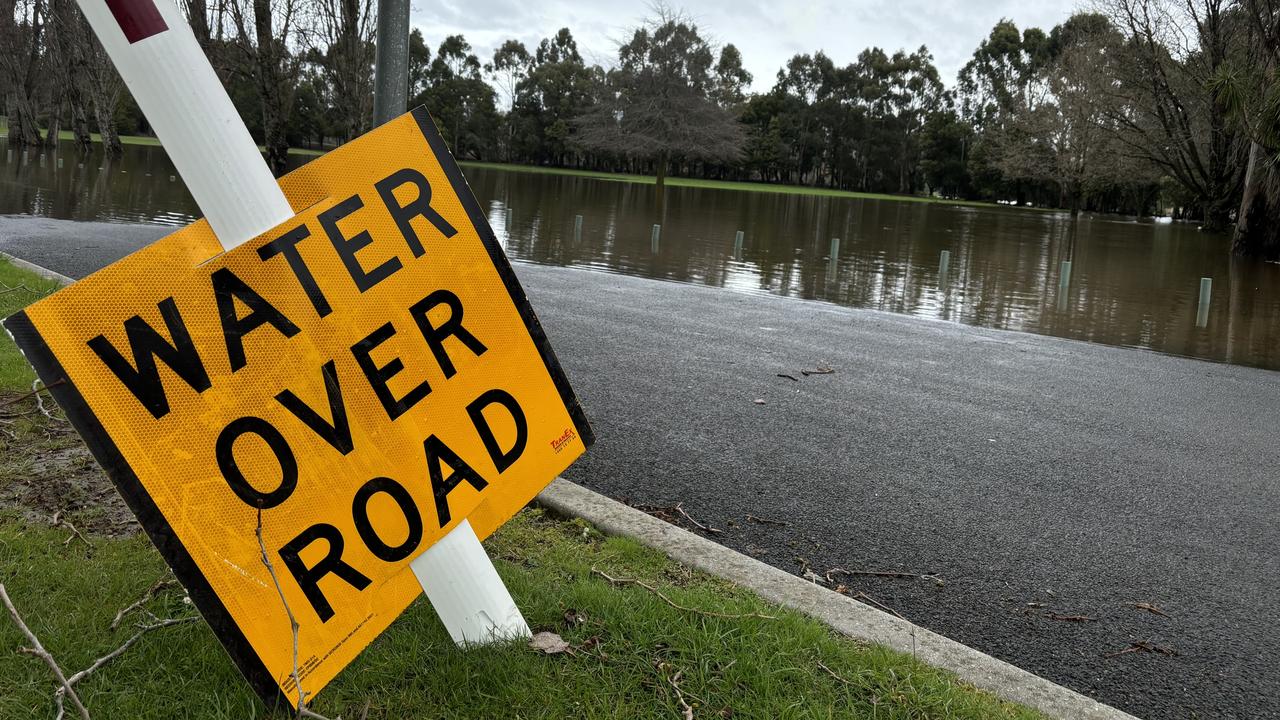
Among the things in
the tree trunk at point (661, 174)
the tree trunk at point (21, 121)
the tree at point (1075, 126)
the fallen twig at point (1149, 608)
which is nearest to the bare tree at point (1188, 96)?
the tree at point (1075, 126)

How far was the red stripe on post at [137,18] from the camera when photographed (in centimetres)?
209

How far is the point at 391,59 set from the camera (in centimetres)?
519

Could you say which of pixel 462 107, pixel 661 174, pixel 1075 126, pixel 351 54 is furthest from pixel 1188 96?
pixel 462 107

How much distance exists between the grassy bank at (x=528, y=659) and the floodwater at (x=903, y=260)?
1024 cm

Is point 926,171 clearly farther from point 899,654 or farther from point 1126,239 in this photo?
point 899,654

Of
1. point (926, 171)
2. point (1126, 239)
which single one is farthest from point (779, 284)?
point (926, 171)

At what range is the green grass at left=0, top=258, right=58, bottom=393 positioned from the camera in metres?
5.36

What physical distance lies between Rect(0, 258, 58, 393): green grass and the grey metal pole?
2.11 m

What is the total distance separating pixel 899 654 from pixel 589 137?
56.3 meters

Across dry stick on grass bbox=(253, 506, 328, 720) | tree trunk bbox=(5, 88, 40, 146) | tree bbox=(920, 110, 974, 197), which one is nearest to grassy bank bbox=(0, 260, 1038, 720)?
dry stick on grass bbox=(253, 506, 328, 720)

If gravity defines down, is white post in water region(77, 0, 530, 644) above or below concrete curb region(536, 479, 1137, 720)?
above

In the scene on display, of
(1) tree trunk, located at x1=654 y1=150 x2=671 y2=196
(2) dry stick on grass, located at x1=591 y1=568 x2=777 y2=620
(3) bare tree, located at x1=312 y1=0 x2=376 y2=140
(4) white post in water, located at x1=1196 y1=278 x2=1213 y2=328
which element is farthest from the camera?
(1) tree trunk, located at x1=654 y1=150 x2=671 y2=196

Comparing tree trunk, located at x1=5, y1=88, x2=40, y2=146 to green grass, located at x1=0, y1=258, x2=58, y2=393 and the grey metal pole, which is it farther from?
the grey metal pole

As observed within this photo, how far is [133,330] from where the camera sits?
7.00ft
